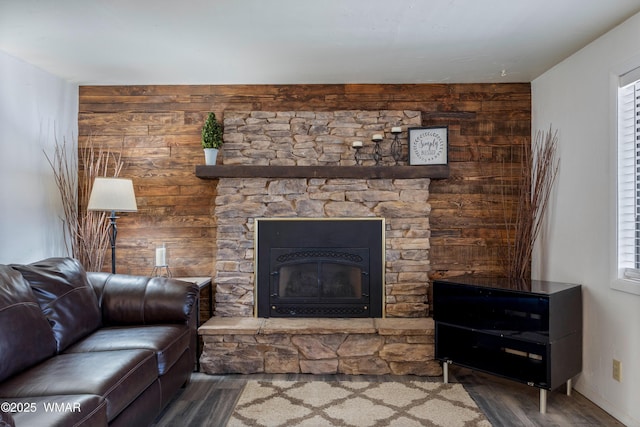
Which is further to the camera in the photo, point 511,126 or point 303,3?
point 511,126

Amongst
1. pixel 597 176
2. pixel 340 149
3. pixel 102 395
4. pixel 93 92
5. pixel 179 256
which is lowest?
pixel 102 395

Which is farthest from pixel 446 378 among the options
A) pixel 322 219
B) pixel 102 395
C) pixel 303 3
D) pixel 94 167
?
pixel 94 167

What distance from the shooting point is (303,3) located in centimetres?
249

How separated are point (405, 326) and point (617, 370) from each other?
1.40 metres

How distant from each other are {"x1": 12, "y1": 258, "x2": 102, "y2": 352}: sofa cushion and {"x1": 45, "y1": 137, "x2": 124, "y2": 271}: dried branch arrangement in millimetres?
889

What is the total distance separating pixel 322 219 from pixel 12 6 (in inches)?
98.5

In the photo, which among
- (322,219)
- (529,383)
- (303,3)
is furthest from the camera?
(322,219)

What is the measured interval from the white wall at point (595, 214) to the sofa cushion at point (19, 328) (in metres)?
3.29

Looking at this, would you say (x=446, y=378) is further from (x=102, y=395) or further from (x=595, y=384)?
(x=102, y=395)

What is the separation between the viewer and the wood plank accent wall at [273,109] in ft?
13.4

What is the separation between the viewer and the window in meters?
2.75

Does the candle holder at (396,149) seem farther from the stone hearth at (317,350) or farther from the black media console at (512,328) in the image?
the stone hearth at (317,350)

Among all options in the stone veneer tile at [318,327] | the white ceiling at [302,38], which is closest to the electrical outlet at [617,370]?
the stone veneer tile at [318,327]

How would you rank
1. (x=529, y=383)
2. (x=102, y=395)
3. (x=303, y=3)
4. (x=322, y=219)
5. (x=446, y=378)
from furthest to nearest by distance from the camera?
(x=322, y=219), (x=446, y=378), (x=529, y=383), (x=303, y=3), (x=102, y=395)
